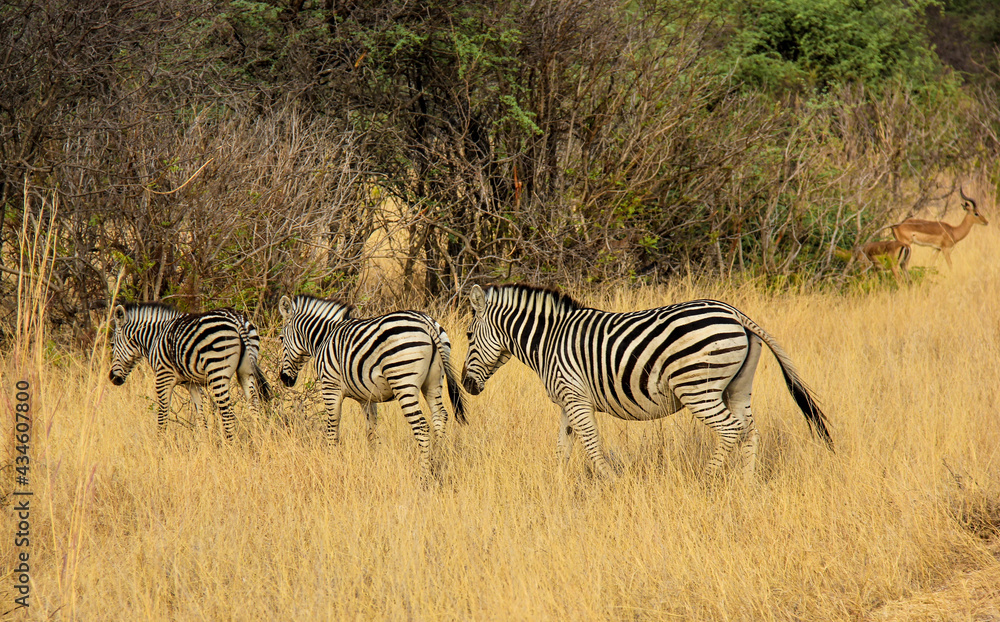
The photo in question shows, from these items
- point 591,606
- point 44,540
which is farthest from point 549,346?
point 44,540

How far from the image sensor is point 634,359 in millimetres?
4508

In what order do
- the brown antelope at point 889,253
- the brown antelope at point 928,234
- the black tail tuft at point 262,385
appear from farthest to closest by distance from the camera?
the brown antelope at point 928,234
the brown antelope at point 889,253
the black tail tuft at point 262,385

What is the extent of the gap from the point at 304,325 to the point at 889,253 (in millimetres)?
7467

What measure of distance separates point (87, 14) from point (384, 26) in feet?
9.98

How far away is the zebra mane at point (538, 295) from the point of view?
498 centimetres

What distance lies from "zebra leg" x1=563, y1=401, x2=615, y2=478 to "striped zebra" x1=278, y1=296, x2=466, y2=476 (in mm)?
879

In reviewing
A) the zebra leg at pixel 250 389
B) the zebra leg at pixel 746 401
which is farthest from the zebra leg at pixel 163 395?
the zebra leg at pixel 746 401

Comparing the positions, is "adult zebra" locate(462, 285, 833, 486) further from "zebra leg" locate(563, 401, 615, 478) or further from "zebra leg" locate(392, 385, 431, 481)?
"zebra leg" locate(392, 385, 431, 481)

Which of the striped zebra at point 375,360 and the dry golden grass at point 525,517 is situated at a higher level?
the striped zebra at point 375,360

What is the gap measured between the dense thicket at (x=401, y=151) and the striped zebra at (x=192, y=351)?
3.06 feet

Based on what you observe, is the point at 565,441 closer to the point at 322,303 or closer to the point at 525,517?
the point at 525,517

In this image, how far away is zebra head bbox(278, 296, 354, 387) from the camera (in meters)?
5.50

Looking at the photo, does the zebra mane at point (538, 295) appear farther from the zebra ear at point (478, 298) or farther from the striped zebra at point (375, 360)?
the striped zebra at point (375, 360)

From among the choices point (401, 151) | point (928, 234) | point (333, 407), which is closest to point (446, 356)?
point (333, 407)
